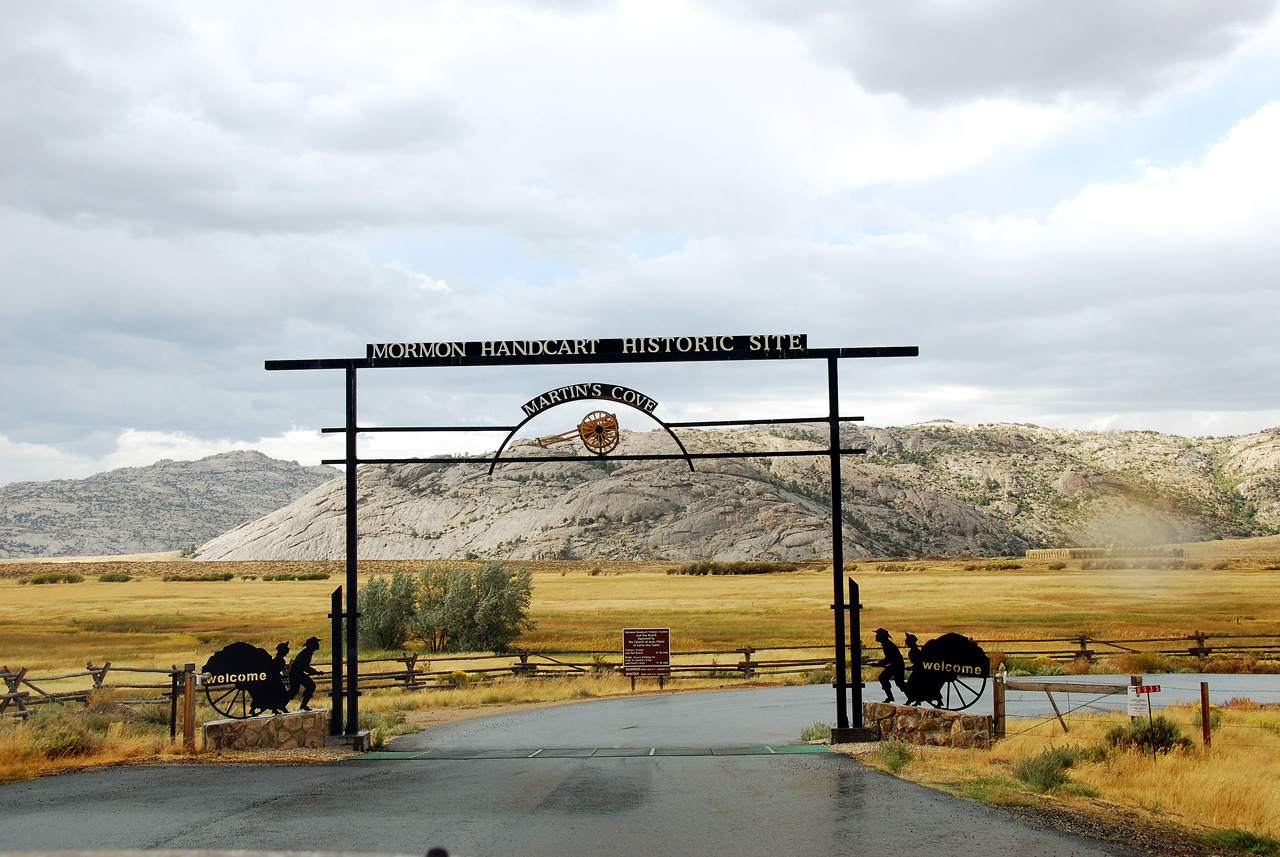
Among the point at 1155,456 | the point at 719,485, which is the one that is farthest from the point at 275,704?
the point at 1155,456

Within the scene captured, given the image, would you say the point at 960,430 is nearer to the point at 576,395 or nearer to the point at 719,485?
the point at 719,485

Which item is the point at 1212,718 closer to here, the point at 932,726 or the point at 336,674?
the point at 932,726

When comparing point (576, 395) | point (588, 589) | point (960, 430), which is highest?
point (960, 430)

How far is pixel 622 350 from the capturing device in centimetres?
1398

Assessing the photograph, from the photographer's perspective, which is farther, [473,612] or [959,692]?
[473,612]

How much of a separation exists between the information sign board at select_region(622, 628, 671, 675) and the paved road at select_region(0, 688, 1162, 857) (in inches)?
492

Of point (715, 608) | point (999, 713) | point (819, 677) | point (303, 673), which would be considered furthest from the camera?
point (715, 608)

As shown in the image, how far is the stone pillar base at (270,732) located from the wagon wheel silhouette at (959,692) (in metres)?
9.79

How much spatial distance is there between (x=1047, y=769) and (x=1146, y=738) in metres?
2.42

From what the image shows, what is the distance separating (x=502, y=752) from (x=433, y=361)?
21.2ft

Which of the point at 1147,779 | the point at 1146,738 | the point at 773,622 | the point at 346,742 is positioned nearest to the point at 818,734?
the point at 1146,738

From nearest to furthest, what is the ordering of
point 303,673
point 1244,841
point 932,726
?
point 1244,841
point 932,726
point 303,673

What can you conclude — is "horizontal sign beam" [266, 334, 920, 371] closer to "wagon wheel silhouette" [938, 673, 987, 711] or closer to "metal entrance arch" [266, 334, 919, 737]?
"metal entrance arch" [266, 334, 919, 737]

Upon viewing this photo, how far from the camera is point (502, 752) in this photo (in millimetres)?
14570
